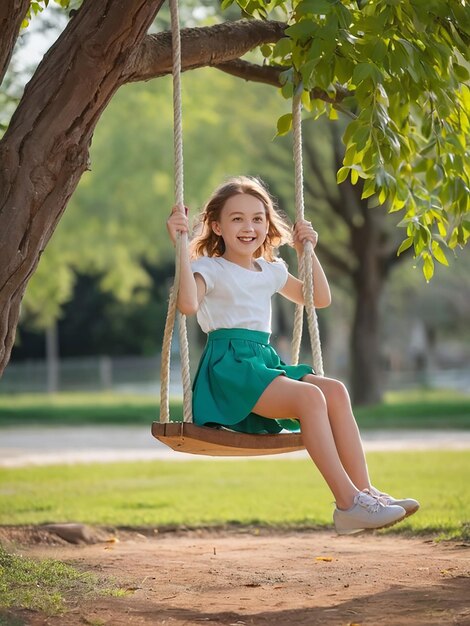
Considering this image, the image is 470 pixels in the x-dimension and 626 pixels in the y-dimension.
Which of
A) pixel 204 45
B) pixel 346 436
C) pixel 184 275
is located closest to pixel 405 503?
pixel 346 436

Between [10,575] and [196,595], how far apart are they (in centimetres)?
83

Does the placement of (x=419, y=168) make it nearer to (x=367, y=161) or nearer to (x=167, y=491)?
(x=367, y=161)

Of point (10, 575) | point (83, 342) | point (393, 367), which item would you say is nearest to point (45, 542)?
point (10, 575)

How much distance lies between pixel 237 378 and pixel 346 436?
0.53 metres

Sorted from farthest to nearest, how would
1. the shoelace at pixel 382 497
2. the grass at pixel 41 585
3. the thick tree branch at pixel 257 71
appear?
the thick tree branch at pixel 257 71 < the shoelace at pixel 382 497 < the grass at pixel 41 585

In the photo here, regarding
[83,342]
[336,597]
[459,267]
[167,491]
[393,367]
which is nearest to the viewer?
[336,597]

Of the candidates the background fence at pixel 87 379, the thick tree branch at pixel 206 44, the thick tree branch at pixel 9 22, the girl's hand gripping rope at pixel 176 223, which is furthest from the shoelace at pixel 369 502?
the background fence at pixel 87 379

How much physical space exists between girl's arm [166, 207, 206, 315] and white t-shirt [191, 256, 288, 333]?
23 centimetres

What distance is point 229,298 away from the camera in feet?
17.0

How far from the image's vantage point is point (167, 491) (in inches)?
389

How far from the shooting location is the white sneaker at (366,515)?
14.6 feet

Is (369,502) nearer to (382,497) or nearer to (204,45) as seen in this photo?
(382,497)

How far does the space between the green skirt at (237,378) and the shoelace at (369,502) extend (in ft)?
1.96

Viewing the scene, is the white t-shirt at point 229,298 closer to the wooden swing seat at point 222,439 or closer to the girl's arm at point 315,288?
the girl's arm at point 315,288
